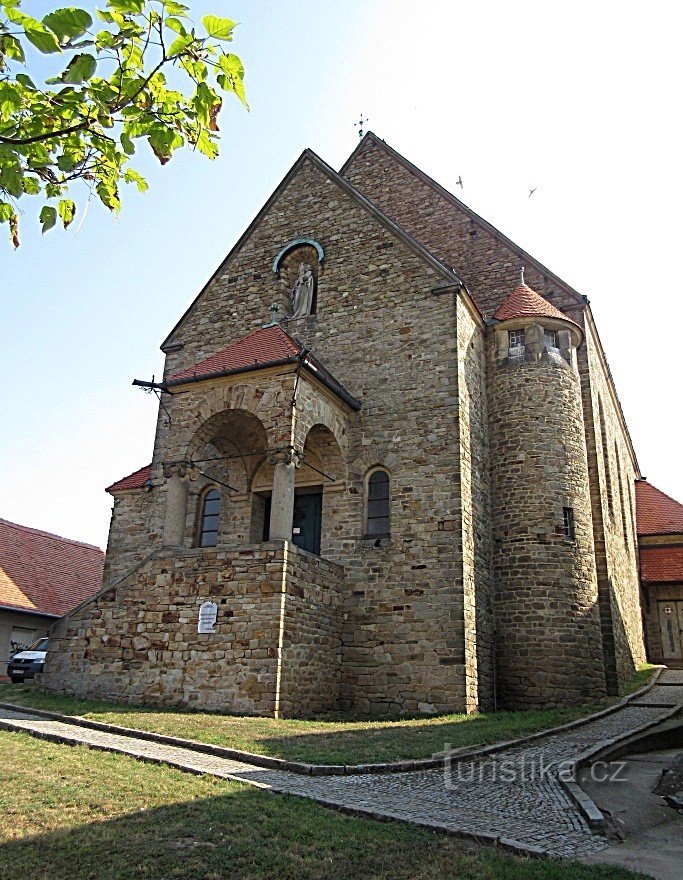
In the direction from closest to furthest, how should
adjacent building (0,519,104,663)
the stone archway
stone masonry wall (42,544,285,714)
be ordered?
stone masonry wall (42,544,285,714) → the stone archway → adjacent building (0,519,104,663)

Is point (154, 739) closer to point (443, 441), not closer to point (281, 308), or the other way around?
point (443, 441)

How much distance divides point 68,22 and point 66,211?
5.60 ft

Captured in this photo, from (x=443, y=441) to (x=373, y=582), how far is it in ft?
11.3

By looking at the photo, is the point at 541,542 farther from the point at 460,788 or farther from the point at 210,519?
the point at 460,788

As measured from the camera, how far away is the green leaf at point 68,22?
4.26 metres

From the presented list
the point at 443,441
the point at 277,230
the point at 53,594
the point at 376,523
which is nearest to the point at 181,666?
the point at 376,523

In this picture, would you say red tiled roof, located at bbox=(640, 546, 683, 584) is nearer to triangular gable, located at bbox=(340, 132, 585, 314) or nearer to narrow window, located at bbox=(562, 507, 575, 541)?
narrow window, located at bbox=(562, 507, 575, 541)

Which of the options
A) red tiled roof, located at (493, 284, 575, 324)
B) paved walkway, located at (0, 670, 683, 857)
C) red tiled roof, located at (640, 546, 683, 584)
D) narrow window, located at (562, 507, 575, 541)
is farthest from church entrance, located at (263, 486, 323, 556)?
red tiled roof, located at (640, 546, 683, 584)

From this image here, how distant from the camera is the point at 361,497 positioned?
53.0 ft

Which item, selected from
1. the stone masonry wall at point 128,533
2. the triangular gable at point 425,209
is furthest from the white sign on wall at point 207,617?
the triangular gable at point 425,209

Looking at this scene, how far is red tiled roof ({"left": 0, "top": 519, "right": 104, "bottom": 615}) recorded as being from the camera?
25641 mm

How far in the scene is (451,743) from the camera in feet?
32.5

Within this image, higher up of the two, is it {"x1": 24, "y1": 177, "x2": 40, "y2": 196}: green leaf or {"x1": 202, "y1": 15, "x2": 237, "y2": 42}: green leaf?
{"x1": 202, "y1": 15, "x2": 237, "y2": 42}: green leaf

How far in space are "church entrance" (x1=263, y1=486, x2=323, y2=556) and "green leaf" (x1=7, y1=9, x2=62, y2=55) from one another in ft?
42.9
